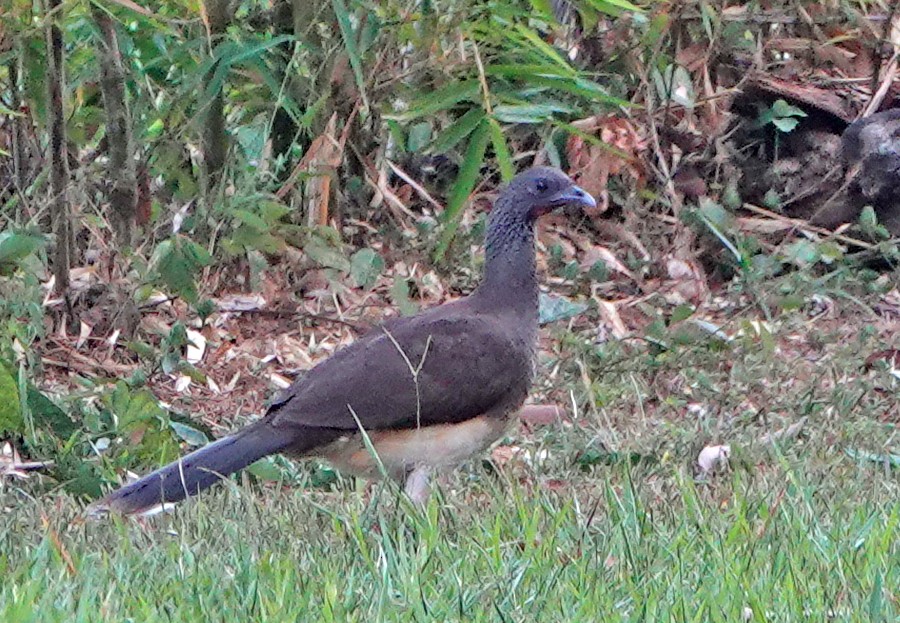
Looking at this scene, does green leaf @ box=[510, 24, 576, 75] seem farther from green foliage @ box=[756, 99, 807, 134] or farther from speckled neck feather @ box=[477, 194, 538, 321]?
green foliage @ box=[756, 99, 807, 134]

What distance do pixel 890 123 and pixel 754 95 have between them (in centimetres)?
78

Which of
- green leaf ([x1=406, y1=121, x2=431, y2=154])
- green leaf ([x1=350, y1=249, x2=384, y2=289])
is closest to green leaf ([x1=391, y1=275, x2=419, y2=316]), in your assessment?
green leaf ([x1=350, y1=249, x2=384, y2=289])

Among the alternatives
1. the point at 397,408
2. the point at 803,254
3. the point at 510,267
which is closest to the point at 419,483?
the point at 397,408

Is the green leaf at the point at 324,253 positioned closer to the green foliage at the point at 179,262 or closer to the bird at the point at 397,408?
the green foliage at the point at 179,262

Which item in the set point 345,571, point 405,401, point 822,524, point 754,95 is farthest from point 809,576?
point 754,95

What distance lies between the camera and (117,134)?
268 inches

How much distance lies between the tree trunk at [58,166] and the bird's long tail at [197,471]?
1.76 m

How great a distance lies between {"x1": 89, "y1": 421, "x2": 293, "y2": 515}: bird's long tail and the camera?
15.9 feet

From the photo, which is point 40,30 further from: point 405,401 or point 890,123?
point 890,123

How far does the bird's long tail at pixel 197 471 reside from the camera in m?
4.84

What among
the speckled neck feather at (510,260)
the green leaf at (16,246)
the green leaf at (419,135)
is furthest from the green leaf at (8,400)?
the green leaf at (419,135)

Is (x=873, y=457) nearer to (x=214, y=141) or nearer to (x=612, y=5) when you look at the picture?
(x=612, y=5)

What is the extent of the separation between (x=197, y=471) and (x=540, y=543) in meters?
1.28

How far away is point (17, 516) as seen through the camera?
4.91 m
